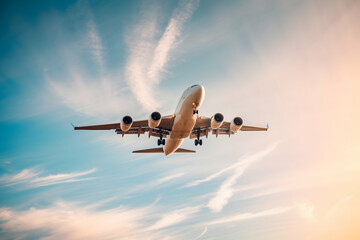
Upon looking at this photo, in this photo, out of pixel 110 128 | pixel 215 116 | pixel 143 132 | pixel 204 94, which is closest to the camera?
pixel 204 94

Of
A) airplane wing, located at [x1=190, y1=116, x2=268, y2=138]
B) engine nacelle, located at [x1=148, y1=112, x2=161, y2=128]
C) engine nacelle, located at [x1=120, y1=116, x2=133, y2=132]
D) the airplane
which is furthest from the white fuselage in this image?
engine nacelle, located at [x1=120, y1=116, x2=133, y2=132]

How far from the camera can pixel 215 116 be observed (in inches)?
963

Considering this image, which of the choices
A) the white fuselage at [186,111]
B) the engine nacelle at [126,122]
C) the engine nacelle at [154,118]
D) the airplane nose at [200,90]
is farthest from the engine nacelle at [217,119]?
the engine nacelle at [126,122]

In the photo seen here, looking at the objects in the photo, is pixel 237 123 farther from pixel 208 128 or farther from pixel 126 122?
pixel 126 122

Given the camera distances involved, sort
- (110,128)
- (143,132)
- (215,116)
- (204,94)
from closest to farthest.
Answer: (204,94) → (215,116) → (110,128) → (143,132)

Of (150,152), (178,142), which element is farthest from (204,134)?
(150,152)

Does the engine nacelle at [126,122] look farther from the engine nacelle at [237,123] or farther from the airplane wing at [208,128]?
the engine nacelle at [237,123]

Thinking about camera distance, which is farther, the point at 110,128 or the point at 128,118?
the point at 110,128

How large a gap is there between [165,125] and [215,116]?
5.95 meters

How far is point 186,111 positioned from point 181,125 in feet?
6.15

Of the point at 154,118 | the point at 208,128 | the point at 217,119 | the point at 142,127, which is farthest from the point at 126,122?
the point at 208,128

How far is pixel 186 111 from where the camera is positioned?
2253 cm

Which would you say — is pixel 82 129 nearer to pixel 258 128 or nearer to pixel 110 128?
pixel 110 128

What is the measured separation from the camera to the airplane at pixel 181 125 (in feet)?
73.0
